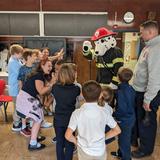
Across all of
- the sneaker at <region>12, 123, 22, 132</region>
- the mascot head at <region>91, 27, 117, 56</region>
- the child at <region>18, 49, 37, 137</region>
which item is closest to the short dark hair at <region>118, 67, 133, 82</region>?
the mascot head at <region>91, 27, 117, 56</region>

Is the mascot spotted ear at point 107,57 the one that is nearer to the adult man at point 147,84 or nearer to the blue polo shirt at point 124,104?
the adult man at point 147,84

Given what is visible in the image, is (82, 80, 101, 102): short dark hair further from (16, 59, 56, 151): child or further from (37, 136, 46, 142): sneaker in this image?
(37, 136, 46, 142): sneaker

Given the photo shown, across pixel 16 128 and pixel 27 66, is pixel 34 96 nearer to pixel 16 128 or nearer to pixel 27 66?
pixel 27 66

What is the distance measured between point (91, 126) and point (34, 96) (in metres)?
1.27

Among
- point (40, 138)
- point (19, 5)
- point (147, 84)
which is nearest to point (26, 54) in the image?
point (40, 138)

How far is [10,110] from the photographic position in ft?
16.1

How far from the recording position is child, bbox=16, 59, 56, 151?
9.45ft

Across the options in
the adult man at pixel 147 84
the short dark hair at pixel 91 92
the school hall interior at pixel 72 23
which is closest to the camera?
the short dark hair at pixel 91 92

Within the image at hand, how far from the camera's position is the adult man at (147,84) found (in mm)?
2676

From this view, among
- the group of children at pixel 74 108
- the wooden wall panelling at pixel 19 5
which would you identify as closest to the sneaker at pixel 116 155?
the group of children at pixel 74 108

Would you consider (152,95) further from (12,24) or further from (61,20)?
(12,24)

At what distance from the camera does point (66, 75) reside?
237cm

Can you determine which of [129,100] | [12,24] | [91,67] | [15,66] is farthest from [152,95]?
[12,24]

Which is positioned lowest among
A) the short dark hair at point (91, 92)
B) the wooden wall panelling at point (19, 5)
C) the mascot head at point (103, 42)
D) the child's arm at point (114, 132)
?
the child's arm at point (114, 132)
